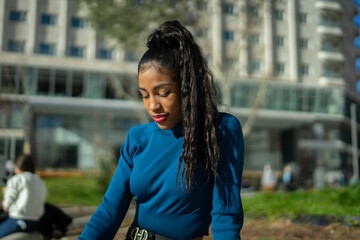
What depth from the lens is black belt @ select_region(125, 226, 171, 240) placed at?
5.62ft

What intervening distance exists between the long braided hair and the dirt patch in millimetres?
2751

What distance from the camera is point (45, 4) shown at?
34438 millimetres

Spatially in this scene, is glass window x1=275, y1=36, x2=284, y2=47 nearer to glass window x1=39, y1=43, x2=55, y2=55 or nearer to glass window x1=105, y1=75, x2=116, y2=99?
glass window x1=105, y1=75, x2=116, y2=99


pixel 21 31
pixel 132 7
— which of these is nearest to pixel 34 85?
pixel 21 31

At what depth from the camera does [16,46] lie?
3284 centimetres

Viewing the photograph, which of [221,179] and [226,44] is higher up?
[226,44]

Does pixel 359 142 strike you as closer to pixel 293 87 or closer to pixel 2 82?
pixel 293 87

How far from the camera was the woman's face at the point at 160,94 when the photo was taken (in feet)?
5.50

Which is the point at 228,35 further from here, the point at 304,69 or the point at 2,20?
the point at 2,20

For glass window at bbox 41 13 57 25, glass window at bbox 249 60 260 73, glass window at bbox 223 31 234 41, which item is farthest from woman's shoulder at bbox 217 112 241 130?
glass window at bbox 223 31 234 41

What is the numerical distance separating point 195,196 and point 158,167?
0.64 ft

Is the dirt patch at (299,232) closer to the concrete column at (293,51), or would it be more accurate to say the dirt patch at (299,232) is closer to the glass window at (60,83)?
the glass window at (60,83)

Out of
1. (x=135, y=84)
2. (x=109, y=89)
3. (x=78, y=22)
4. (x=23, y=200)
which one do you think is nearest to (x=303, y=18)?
(x=135, y=84)

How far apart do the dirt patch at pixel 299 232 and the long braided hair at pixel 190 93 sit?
2.75 m
